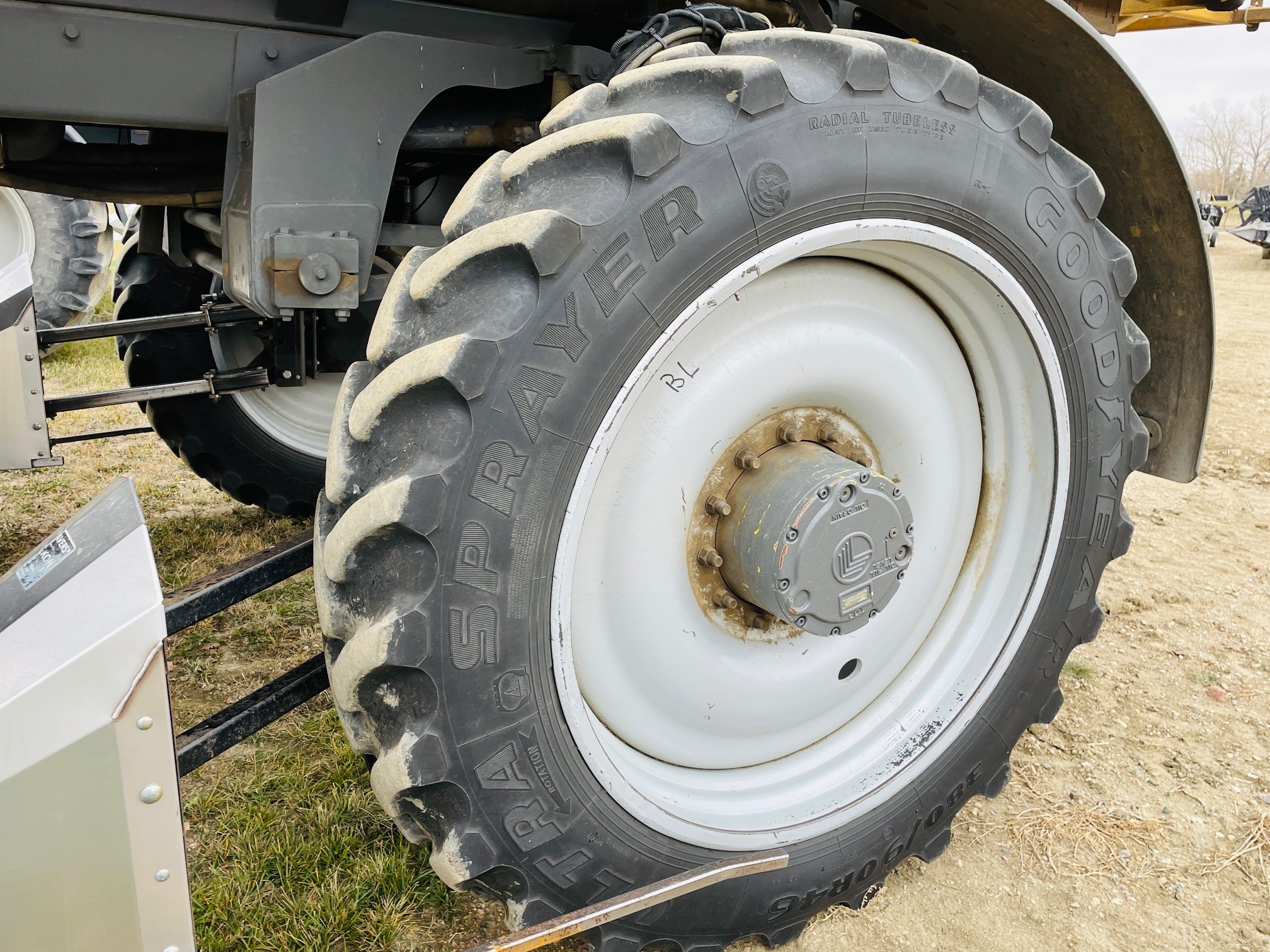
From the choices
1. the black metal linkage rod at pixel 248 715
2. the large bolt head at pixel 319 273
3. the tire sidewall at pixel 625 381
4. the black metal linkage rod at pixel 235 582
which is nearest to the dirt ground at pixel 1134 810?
the tire sidewall at pixel 625 381

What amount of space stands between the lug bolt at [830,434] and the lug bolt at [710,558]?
293 mm

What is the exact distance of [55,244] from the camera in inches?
249

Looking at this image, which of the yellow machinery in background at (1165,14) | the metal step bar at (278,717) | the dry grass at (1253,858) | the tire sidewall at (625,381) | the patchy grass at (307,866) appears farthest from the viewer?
the yellow machinery in background at (1165,14)

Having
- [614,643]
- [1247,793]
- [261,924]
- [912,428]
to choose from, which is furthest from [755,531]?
[1247,793]

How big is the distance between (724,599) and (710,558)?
0.08 meters

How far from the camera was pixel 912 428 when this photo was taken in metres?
1.74

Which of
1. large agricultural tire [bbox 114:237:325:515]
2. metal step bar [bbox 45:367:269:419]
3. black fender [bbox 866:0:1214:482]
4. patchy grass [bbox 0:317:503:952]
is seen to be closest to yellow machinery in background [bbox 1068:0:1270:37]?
black fender [bbox 866:0:1214:482]

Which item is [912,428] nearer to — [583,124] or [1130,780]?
[583,124]

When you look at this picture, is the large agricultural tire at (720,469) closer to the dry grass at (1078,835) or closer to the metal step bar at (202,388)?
the dry grass at (1078,835)

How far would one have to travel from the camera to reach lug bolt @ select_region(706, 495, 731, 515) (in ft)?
5.12

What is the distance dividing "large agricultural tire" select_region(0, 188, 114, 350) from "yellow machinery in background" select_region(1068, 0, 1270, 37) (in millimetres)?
6288

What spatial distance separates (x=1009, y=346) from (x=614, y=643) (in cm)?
89

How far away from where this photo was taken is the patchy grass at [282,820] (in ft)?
5.52

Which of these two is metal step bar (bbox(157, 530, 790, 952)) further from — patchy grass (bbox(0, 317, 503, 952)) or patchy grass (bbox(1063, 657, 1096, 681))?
patchy grass (bbox(1063, 657, 1096, 681))
